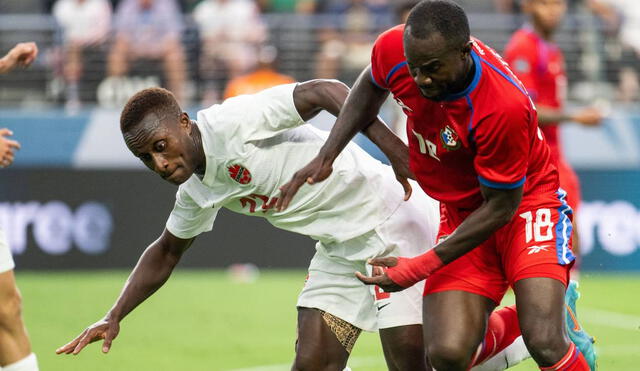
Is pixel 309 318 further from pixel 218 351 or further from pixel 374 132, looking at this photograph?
pixel 218 351

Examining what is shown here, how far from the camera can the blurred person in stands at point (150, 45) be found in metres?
14.2

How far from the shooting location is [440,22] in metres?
4.80

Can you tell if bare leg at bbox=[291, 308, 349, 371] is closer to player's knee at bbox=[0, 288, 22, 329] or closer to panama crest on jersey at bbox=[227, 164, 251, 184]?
panama crest on jersey at bbox=[227, 164, 251, 184]

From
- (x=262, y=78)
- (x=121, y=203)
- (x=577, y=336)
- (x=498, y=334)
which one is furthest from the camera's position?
(x=262, y=78)

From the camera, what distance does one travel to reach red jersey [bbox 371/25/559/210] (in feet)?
16.4

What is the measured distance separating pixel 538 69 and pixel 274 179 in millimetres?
4359

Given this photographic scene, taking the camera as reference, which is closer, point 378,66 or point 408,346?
point 378,66

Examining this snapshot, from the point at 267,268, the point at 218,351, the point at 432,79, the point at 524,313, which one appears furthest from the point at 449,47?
the point at 267,268

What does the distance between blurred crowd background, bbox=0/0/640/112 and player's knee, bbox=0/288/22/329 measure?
8.18 m

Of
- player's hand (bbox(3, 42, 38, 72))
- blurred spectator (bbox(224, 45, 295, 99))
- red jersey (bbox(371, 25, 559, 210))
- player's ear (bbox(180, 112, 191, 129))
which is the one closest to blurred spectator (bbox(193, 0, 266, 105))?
blurred spectator (bbox(224, 45, 295, 99))

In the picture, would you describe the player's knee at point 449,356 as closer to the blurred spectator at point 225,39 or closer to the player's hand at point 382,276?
the player's hand at point 382,276

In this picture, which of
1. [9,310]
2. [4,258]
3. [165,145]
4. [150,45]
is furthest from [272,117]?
[150,45]

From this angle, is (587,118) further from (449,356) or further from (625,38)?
(625,38)

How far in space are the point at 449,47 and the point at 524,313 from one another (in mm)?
1334
